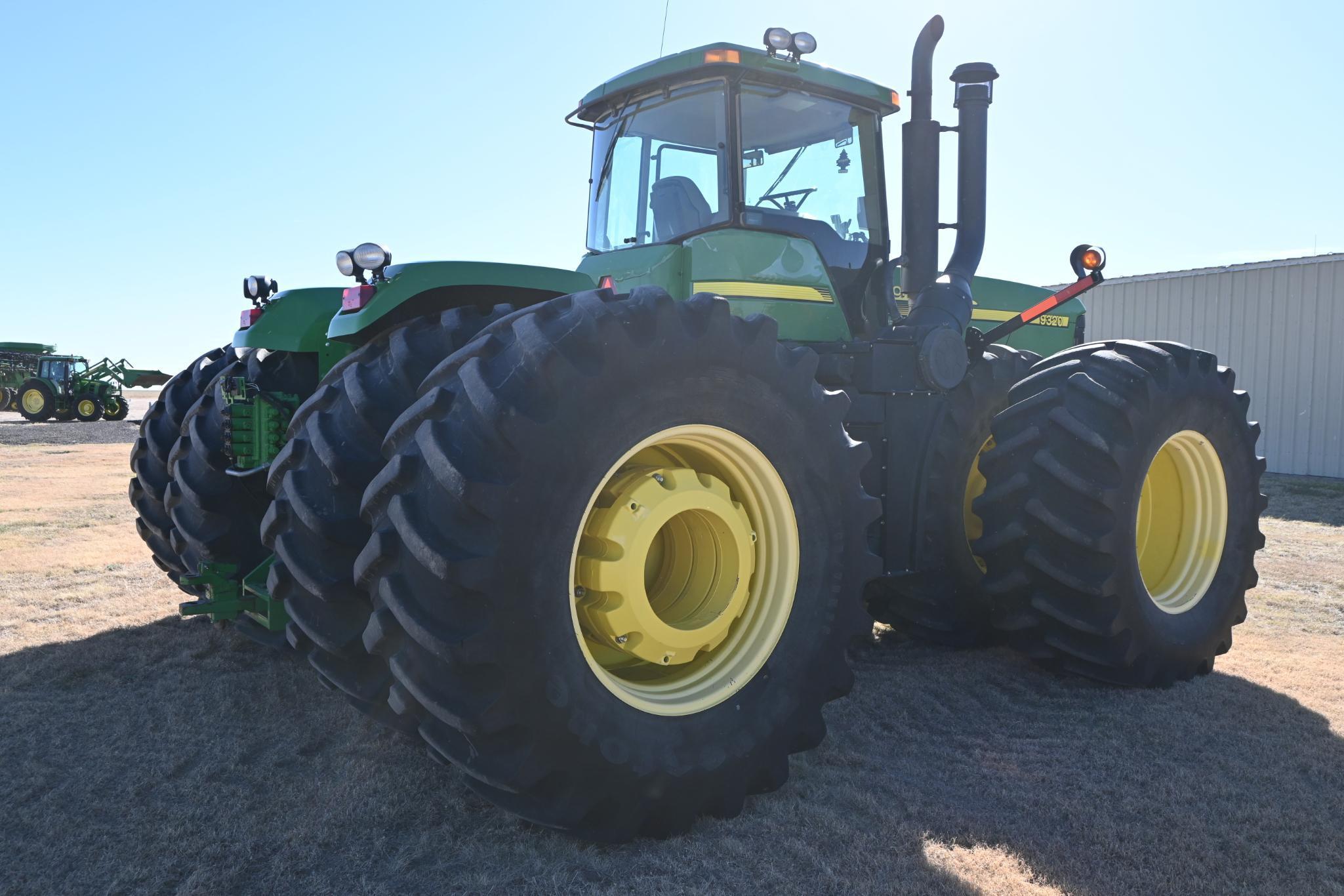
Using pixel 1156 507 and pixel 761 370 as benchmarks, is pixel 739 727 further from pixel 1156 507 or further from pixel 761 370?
pixel 1156 507

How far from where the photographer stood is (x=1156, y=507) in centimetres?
441

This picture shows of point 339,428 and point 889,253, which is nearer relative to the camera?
point 339,428

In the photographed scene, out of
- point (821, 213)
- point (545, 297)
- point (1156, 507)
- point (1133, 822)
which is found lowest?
point (1133, 822)

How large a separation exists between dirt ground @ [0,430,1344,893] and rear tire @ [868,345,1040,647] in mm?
178

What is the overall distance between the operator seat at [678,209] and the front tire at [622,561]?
1.34m

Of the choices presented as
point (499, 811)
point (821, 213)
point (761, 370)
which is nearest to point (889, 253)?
point (821, 213)

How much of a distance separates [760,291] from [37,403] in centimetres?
2757

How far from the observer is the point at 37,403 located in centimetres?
2556

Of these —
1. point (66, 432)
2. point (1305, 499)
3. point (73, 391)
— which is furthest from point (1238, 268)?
point (73, 391)

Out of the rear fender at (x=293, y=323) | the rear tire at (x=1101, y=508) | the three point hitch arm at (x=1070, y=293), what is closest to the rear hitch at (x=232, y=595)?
the rear fender at (x=293, y=323)

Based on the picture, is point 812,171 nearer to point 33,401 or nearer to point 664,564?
point 664,564

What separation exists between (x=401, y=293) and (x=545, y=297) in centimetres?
49

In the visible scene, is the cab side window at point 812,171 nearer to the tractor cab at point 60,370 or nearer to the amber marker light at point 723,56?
the amber marker light at point 723,56

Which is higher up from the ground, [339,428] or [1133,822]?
[339,428]
